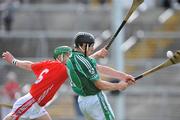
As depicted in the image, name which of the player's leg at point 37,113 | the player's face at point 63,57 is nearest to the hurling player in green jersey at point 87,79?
the player's face at point 63,57

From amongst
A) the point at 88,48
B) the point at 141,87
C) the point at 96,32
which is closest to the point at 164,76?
the point at 141,87

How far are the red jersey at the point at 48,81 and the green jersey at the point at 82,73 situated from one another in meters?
1.20

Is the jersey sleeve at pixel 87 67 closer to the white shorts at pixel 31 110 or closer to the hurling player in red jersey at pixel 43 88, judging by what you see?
the hurling player in red jersey at pixel 43 88

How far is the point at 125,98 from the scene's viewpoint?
81.6 feet

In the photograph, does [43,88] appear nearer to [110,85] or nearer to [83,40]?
[83,40]

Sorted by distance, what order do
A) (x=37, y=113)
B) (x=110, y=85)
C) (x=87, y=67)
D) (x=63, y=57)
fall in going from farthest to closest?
1. (x=37, y=113)
2. (x=63, y=57)
3. (x=87, y=67)
4. (x=110, y=85)

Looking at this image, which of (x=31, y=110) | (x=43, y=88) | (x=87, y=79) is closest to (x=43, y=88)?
(x=43, y=88)

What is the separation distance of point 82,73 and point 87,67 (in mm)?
138

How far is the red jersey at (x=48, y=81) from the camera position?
559 inches

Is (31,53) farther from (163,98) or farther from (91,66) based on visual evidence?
(91,66)

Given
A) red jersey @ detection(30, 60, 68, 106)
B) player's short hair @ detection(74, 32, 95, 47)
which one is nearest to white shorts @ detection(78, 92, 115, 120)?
player's short hair @ detection(74, 32, 95, 47)

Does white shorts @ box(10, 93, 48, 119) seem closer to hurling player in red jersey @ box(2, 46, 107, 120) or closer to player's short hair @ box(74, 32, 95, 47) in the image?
hurling player in red jersey @ box(2, 46, 107, 120)

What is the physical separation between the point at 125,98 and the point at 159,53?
2126mm

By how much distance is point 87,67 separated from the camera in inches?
498
